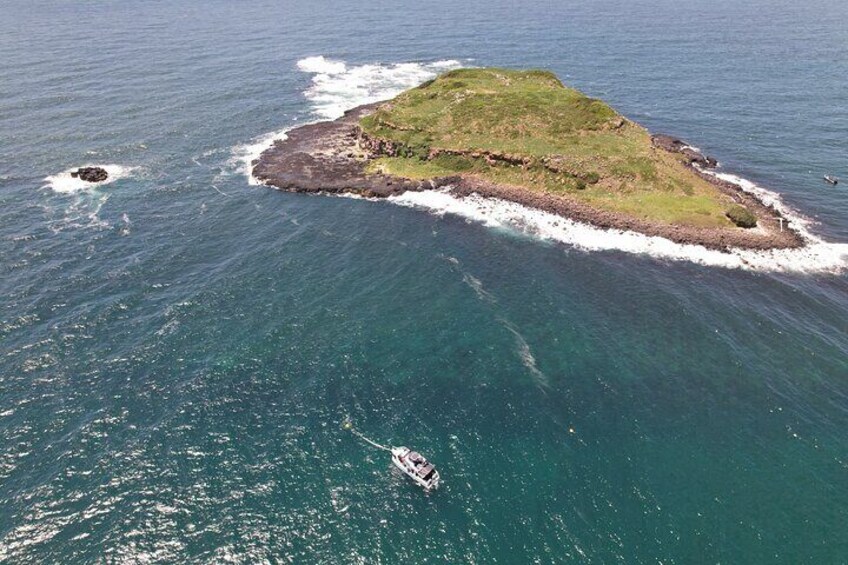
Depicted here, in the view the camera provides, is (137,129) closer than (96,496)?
No

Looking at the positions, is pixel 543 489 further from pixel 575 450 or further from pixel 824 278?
pixel 824 278

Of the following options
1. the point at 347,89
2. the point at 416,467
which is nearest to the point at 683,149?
the point at 347,89

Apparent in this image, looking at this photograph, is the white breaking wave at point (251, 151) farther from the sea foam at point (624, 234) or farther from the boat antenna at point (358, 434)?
the boat antenna at point (358, 434)

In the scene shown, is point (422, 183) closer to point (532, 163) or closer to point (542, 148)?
point (532, 163)

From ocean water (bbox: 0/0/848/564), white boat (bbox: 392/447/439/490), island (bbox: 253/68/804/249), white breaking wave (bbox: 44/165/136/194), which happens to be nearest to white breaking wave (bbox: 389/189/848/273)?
ocean water (bbox: 0/0/848/564)

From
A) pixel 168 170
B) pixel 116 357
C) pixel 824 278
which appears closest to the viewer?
pixel 116 357

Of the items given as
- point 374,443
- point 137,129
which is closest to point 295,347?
point 374,443

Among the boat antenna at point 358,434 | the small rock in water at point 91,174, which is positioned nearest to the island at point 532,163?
the small rock in water at point 91,174

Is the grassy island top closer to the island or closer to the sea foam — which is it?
the island
